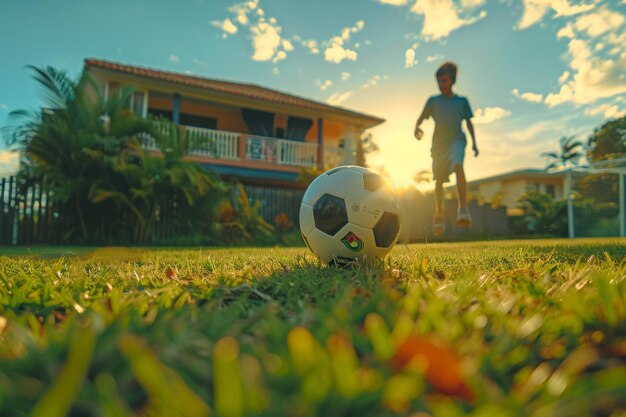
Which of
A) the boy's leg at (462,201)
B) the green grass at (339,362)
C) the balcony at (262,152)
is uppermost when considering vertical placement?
the balcony at (262,152)

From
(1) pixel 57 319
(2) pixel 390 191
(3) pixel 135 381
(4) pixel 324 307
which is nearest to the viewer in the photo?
(3) pixel 135 381

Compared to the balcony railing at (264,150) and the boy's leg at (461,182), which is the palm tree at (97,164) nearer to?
the balcony railing at (264,150)

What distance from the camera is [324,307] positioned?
1.26 metres

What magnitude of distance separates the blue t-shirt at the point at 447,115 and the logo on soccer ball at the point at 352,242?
393 cm

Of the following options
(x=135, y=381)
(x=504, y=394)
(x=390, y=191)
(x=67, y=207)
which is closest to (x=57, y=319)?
(x=135, y=381)

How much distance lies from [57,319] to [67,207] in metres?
9.52

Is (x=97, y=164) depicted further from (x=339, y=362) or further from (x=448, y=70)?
(x=339, y=362)

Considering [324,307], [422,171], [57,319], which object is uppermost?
[422,171]

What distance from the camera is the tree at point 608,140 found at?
122 feet

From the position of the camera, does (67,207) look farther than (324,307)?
Yes

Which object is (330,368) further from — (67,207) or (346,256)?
(67,207)

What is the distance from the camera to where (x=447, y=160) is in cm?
636

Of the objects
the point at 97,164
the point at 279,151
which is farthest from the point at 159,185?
the point at 279,151

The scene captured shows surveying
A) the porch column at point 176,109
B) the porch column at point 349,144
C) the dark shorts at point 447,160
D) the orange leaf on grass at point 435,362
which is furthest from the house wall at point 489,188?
the orange leaf on grass at point 435,362
